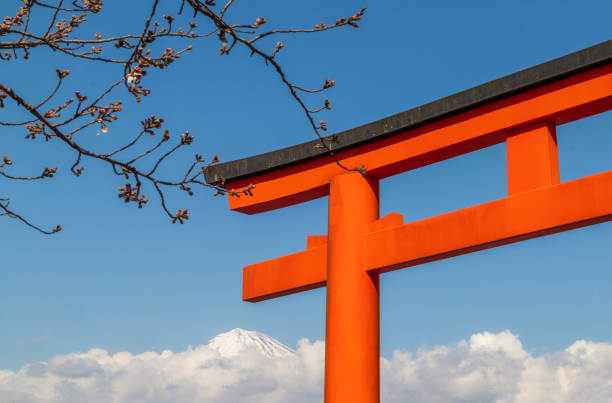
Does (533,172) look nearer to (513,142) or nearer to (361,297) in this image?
(513,142)

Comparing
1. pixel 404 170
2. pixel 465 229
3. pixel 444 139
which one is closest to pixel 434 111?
pixel 444 139

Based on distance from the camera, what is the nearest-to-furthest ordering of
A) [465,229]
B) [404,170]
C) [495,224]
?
1. [495,224]
2. [465,229]
3. [404,170]

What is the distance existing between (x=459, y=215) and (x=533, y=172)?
0.53 m

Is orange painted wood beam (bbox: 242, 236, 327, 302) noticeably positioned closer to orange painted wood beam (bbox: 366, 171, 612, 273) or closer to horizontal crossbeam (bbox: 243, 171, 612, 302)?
horizontal crossbeam (bbox: 243, 171, 612, 302)

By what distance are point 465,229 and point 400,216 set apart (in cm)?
58

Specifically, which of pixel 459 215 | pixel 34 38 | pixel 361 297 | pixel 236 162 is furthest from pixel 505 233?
pixel 34 38

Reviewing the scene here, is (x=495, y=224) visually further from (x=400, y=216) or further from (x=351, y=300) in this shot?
(x=351, y=300)

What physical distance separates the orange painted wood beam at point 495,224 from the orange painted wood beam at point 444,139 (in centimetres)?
47

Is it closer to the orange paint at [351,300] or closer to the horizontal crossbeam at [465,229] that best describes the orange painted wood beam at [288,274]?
the horizontal crossbeam at [465,229]

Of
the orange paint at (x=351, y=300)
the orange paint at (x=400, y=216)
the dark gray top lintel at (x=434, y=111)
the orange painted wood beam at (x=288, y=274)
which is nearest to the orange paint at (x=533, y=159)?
the orange paint at (x=400, y=216)

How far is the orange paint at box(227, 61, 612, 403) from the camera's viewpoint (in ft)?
14.0

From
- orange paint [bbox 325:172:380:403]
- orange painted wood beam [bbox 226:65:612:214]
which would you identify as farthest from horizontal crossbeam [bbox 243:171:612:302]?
orange painted wood beam [bbox 226:65:612:214]

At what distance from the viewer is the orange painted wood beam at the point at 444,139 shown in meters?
4.32

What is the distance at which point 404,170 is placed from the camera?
511 centimetres
